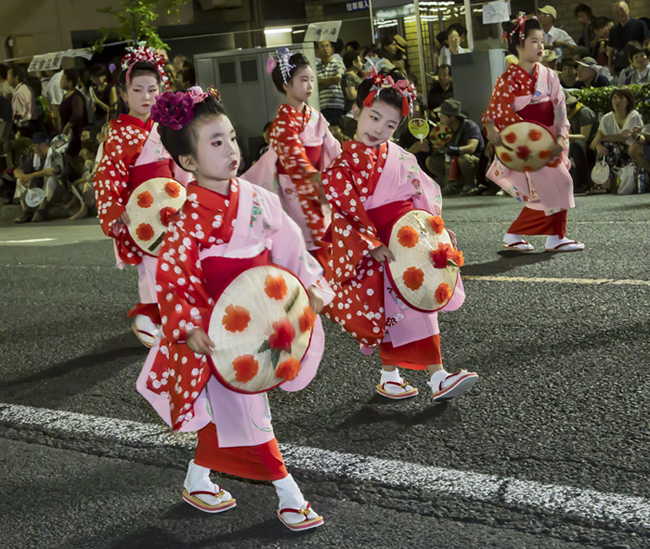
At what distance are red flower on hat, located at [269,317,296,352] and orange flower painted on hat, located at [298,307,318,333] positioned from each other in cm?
6

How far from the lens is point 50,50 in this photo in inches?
786

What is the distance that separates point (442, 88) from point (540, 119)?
687cm

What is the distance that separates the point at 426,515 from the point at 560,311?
7.96 ft

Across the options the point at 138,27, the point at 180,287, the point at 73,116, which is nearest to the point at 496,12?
the point at 138,27

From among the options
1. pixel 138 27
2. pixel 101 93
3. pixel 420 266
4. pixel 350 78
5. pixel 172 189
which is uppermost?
pixel 138 27

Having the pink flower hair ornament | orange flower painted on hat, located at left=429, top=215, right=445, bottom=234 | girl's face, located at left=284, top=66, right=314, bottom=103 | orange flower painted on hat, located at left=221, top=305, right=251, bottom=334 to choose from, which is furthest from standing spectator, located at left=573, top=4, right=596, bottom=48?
orange flower painted on hat, located at left=221, top=305, right=251, bottom=334

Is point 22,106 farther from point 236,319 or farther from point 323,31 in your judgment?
point 236,319

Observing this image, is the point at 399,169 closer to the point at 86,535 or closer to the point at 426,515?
the point at 426,515

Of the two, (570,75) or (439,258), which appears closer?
(439,258)

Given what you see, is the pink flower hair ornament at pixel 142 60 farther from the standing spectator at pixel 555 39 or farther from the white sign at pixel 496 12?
the white sign at pixel 496 12

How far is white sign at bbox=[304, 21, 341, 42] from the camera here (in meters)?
14.2

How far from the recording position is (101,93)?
1482cm

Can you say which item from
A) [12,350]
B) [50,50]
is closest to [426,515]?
[12,350]

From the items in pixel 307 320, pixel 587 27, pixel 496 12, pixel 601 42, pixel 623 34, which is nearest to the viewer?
pixel 307 320
